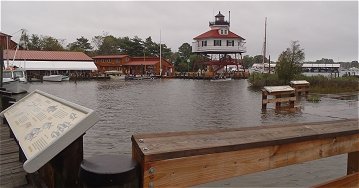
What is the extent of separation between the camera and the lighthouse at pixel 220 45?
67.0m

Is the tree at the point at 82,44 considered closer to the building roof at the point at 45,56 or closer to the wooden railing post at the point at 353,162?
the building roof at the point at 45,56

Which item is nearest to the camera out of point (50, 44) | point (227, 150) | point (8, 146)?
point (227, 150)

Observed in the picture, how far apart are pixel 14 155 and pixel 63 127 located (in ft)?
11.2

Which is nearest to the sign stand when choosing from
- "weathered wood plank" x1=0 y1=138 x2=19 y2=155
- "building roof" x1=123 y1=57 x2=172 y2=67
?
"weathered wood plank" x1=0 y1=138 x2=19 y2=155

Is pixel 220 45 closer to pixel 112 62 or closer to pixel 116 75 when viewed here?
pixel 116 75

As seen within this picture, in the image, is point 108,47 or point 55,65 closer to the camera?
point 55,65

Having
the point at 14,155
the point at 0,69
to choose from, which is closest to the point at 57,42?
the point at 0,69

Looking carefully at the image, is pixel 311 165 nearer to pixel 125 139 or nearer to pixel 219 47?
pixel 125 139

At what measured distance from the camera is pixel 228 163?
2.30m

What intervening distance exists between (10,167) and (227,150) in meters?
3.49

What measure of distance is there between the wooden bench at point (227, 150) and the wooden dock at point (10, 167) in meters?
2.31

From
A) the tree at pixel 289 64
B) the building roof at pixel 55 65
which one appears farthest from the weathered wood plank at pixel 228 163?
the building roof at pixel 55 65

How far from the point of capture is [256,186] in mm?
5676

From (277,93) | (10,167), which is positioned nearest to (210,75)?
(277,93)
